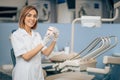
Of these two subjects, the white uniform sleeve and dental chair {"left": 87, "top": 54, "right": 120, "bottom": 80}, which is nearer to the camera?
the white uniform sleeve

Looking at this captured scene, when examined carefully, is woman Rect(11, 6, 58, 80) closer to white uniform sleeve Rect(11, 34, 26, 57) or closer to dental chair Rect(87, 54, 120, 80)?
white uniform sleeve Rect(11, 34, 26, 57)

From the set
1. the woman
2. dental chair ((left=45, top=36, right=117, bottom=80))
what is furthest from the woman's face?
dental chair ((left=45, top=36, right=117, bottom=80))

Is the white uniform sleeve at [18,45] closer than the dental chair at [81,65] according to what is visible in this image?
Yes

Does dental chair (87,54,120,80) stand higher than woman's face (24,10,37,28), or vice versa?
woman's face (24,10,37,28)

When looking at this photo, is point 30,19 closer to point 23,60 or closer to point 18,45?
point 18,45

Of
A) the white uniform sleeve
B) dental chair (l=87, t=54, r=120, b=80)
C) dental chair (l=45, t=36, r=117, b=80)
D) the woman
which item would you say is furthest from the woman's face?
dental chair (l=87, t=54, r=120, b=80)

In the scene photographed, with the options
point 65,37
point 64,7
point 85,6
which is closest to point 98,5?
point 85,6

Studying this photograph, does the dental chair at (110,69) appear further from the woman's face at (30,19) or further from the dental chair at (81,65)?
the woman's face at (30,19)

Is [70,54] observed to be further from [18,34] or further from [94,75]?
[18,34]

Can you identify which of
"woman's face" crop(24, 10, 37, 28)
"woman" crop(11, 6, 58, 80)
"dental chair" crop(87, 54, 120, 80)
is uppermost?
"woman's face" crop(24, 10, 37, 28)

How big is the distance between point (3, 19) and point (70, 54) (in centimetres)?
115

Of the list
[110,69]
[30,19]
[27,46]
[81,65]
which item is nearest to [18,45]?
[27,46]

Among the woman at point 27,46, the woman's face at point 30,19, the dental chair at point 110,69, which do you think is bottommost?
the dental chair at point 110,69

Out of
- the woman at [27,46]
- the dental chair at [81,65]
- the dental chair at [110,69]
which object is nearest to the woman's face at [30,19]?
the woman at [27,46]
